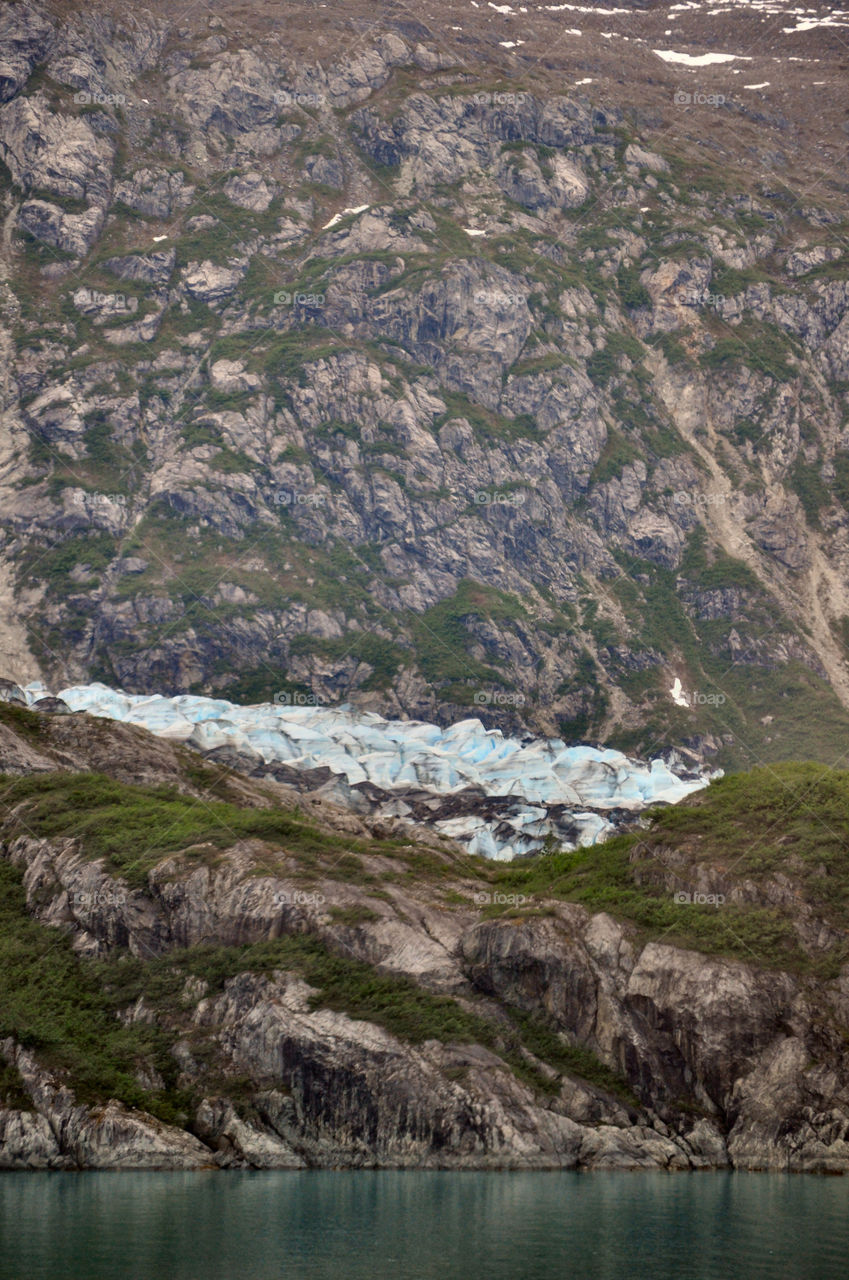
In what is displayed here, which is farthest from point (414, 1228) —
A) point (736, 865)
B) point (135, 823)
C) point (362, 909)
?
point (135, 823)

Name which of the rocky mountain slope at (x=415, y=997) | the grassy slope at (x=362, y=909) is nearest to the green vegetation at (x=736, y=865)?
the grassy slope at (x=362, y=909)

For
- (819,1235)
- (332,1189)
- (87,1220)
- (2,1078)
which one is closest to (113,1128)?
(2,1078)

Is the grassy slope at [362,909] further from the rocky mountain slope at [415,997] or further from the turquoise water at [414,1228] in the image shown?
the turquoise water at [414,1228]

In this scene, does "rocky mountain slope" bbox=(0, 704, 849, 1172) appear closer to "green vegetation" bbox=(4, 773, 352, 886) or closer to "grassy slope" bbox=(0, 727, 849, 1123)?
A: "grassy slope" bbox=(0, 727, 849, 1123)

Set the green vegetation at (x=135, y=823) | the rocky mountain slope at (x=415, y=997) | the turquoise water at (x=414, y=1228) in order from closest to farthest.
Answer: the turquoise water at (x=414, y=1228) → the rocky mountain slope at (x=415, y=997) → the green vegetation at (x=135, y=823)

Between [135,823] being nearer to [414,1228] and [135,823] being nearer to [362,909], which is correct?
[362,909]

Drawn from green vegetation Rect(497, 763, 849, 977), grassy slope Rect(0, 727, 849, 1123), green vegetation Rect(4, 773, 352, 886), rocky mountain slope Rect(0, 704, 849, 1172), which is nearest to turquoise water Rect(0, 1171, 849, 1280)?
rocky mountain slope Rect(0, 704, 849, 1172)

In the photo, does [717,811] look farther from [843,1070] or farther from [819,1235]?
[819,1235]
